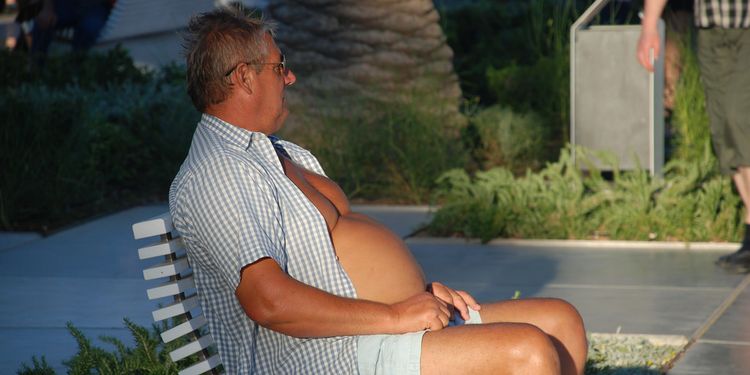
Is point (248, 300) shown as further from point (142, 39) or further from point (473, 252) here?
point (142, 39)

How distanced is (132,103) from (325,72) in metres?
1.61

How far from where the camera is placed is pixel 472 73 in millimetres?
13156

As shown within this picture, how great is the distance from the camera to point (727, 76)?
6.83 m

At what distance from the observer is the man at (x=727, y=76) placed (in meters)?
6.70

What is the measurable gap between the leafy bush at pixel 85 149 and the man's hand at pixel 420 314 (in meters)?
5.33

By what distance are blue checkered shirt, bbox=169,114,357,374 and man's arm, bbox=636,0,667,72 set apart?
13.3ft

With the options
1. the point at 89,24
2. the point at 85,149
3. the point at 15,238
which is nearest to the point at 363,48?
the point at 85,149

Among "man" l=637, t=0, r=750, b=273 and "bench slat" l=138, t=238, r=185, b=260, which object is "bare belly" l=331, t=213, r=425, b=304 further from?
"man" l=637, t=0, r=750, b=273

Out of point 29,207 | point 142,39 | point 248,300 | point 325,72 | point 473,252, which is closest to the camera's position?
point 248,300

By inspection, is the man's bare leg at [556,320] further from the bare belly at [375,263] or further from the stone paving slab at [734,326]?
the stone paving slab at [734,326]

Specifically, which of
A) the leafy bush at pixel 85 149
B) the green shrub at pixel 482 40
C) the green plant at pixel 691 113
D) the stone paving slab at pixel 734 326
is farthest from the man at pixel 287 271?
the green shrub at pixel 482 40

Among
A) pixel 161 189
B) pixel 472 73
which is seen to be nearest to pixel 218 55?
pixel 161 189

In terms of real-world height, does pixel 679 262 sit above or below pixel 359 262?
below

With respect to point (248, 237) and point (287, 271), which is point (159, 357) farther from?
point (248, 237)
